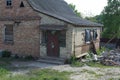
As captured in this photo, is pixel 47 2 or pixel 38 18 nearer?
pixel 38 18

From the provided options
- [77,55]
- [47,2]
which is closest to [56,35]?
[77,55]

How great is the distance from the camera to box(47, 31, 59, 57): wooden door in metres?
18.9

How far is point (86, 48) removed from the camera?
845 inches

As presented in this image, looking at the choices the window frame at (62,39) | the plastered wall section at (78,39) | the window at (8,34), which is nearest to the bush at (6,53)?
the window at (8,34)

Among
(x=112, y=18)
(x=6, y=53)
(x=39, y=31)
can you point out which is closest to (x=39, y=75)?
(x=39, y=31)

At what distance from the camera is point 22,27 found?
20375 millimetres

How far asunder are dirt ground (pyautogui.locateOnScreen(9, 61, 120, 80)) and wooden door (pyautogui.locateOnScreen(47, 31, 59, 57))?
1.49 metres

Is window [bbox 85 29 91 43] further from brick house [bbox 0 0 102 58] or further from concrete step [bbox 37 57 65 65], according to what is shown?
concrete step [bbox 37 57 65 65]

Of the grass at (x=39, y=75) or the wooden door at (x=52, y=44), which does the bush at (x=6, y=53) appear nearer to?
the wooden door at (x=52, y=44)

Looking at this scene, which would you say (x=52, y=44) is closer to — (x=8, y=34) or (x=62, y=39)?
(x=62, y=39)

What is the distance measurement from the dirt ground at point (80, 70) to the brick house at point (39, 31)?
1.76m

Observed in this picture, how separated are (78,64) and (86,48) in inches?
168

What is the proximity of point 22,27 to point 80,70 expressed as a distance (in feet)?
24.3

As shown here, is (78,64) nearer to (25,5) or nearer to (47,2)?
(25,5)
